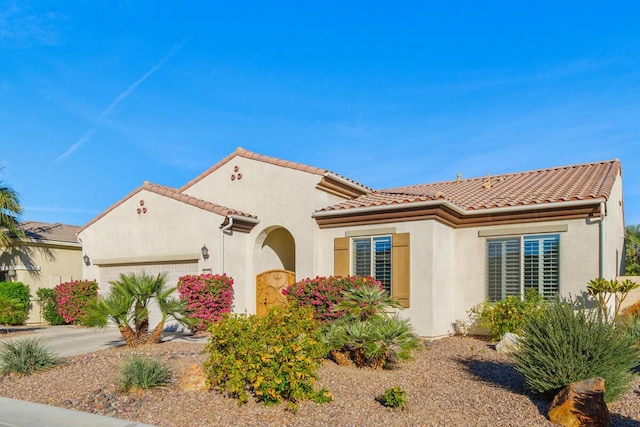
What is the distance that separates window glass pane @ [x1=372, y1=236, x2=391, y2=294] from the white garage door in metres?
5.80

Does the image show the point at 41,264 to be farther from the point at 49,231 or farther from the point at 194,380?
the point at 194,380

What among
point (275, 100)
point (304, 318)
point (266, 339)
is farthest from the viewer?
point (275, 100)

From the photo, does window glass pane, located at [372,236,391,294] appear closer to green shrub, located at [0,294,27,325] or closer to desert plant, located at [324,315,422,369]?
desert plant, located at [324,315,422,369]

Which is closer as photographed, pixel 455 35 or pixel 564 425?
pixel 564 425

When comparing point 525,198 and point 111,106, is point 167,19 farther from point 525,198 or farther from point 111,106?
point 525,198

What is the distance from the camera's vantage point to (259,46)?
1753cm

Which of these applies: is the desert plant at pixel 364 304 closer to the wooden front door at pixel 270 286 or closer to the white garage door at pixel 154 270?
the wooden front door at pixel 270 286

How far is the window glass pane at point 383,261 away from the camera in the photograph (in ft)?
49.3

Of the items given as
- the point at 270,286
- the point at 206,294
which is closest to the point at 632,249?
the point at 270,286

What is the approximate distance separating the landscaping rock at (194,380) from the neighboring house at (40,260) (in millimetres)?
16481

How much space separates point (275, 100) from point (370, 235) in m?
6.97

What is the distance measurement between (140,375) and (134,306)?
444 centimetres

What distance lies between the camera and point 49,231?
24688 mm

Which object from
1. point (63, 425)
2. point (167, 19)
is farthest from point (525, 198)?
point (63, 425)
